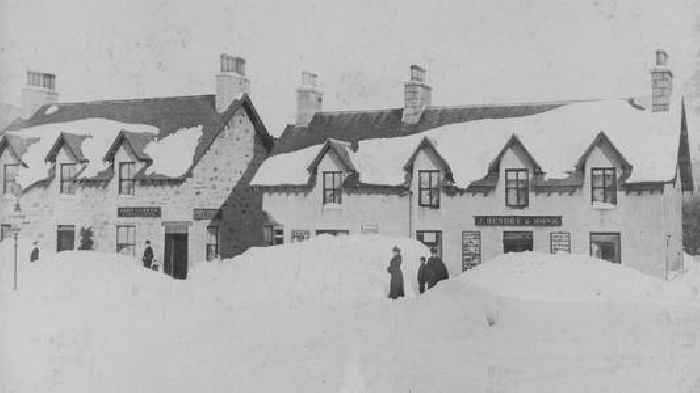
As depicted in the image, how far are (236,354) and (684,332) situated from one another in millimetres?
7283

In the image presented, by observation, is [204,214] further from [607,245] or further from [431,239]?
[607,245]

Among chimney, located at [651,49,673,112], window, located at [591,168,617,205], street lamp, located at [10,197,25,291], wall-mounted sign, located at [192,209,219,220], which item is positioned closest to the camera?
window, located at [591,168,617,205]

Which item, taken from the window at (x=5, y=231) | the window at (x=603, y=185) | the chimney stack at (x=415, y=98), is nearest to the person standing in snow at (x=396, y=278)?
the window at (x=603, y=185)

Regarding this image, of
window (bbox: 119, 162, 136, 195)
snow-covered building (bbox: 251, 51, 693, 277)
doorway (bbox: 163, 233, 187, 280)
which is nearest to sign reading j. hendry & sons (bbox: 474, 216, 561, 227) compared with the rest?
snow-covered building (bbox: 251, 51, 693, 277)

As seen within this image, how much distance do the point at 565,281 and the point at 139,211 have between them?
41.7ft

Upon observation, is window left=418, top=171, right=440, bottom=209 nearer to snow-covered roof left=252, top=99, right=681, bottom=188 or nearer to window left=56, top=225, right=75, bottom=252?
snow-covered roof left=252, top=99, right=681, bottom=188

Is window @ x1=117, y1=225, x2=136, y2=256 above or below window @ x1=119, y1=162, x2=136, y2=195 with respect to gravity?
below

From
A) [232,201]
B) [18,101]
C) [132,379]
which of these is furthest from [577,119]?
[18,101]

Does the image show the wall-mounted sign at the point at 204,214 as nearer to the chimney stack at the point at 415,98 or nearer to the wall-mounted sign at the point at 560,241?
the chimney stack at the point at 415,98

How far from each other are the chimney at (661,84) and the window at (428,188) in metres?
5.82

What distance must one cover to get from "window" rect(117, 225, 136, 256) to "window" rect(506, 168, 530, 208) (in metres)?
10.5

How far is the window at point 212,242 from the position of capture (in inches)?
895

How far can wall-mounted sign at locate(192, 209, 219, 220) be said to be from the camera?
22.9 meters

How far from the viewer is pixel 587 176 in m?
19.6
